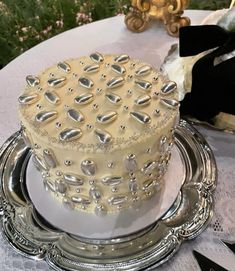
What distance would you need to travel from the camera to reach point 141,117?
0.60 meters

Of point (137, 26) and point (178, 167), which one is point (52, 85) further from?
point (137, 26)

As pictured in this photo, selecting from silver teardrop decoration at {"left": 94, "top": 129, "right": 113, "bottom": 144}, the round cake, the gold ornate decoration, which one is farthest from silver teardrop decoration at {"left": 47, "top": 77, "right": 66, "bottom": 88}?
the gold ornate decoration

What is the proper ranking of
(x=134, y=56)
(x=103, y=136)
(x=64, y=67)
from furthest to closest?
(x=134, y=56) → (x=64, y=67) → (x=103, y=136)

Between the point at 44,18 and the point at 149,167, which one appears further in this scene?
the point at 44,18

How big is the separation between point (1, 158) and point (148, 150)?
0.92ft

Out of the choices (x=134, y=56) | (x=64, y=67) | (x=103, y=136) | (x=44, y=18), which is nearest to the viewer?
(x=103, y=136)

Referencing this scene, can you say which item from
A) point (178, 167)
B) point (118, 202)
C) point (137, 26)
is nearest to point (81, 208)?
point (118, 202)

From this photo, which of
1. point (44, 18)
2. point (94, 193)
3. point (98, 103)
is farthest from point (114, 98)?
point (44, 18)

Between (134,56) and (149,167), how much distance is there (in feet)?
1.22

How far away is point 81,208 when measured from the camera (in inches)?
27.5

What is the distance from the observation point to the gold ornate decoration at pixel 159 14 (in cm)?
98

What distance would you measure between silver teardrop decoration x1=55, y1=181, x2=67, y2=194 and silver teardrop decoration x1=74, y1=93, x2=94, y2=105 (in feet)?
0.35

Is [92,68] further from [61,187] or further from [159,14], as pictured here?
[159,14]

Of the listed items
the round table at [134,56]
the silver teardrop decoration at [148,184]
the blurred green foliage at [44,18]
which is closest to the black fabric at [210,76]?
the round table at [134,56]
